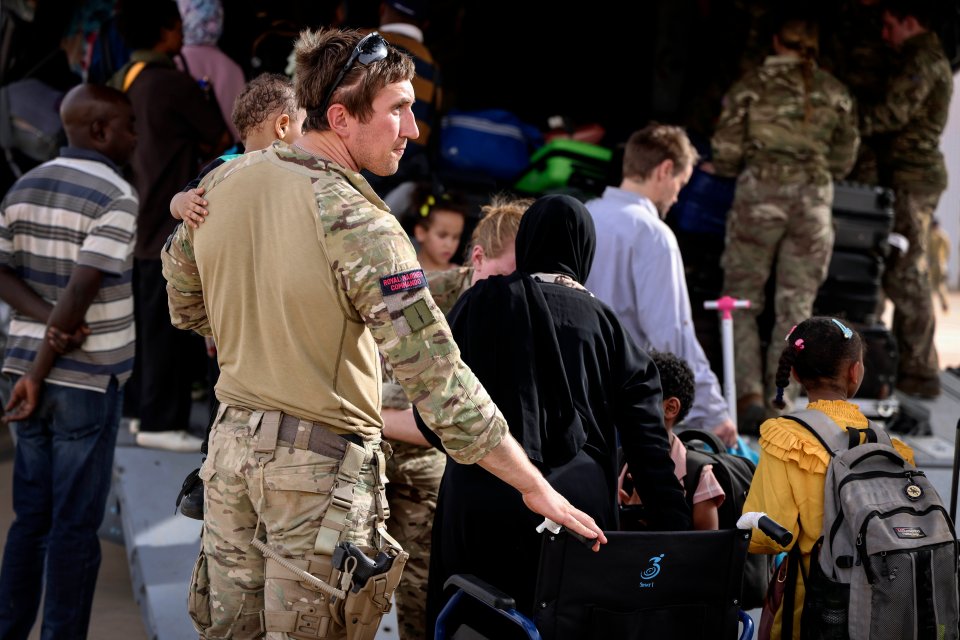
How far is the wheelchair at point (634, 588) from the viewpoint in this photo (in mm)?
2566

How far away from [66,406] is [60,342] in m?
0.23

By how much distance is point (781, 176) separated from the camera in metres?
5.96

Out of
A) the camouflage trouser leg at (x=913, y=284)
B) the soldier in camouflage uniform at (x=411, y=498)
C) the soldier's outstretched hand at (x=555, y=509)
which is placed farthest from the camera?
the camouflage trouser leg at (x=913, y=284)

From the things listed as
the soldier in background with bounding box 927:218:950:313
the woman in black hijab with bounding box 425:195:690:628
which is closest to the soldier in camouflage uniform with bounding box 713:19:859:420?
the woman in black hijab with bounding box 425:195:690:628

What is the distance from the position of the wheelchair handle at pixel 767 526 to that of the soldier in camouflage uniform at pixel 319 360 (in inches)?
17.0

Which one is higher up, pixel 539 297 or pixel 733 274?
pixel 539 297

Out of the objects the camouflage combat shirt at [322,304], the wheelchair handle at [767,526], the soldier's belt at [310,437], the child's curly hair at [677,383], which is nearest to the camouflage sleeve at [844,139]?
the child's curly hair at [677,383]

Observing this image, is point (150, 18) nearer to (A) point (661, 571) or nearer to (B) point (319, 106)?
(B) point (319, 106)

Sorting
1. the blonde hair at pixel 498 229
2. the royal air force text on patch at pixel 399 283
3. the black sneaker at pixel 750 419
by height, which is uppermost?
the royal air force text on patch at pixel 399 283

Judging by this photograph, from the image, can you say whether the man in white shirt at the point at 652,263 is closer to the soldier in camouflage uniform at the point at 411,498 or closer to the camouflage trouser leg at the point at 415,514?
the soldier in camouflage uniform at the point at 411,498

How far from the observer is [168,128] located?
552cm

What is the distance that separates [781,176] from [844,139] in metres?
0.44

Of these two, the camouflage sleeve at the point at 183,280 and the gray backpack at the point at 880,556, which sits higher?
the camouflage sleeve at the point at 183,280

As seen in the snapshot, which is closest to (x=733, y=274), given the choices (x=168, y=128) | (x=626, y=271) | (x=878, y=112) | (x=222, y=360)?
(x=878, y=112)
